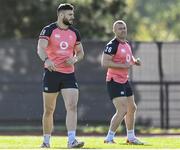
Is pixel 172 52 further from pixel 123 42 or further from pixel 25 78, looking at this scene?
pixel 123 42

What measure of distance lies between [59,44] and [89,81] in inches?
388

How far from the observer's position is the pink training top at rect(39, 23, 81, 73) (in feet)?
42.7

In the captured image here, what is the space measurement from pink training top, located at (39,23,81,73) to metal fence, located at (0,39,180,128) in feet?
31.4

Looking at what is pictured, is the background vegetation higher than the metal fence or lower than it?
higher

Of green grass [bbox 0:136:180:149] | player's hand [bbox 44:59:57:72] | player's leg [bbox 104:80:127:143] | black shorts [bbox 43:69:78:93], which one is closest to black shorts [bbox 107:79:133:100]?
player's leg [bbox 104:80:127:143]

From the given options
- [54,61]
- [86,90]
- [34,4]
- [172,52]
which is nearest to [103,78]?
[86,90]

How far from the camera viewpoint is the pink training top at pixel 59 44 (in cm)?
1300

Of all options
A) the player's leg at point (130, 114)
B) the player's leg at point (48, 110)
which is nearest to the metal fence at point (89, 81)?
the player's leg at point (130, 114)

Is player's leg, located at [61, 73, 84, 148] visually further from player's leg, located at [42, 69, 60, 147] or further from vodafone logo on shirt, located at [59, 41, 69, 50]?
vodafone logo on shirt, located at [59, 41, 69, 50]

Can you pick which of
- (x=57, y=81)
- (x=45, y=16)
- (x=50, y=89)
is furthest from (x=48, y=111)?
(x=45, y=16)

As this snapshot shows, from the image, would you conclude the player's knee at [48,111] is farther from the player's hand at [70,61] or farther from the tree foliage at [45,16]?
the tree foliage at [45,16]

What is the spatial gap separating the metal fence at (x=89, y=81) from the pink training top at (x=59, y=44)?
9.56 meters

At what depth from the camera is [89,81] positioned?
74.9 feet

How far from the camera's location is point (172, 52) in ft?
74.9
